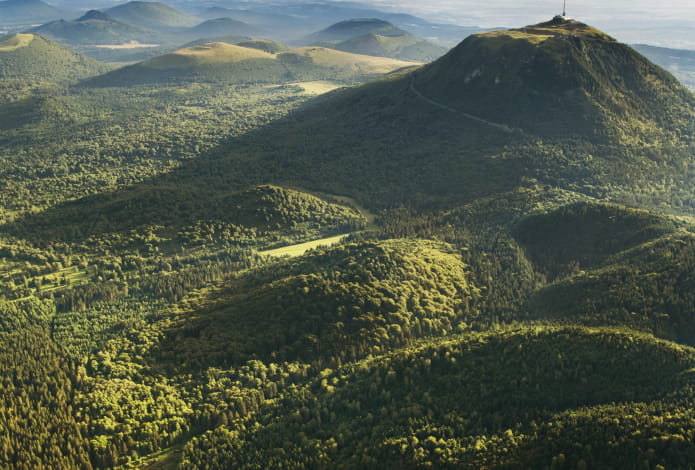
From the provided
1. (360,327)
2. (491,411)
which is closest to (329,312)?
(360,327)

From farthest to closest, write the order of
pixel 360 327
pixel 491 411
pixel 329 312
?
pixel 329 312 → pixel 360 327 → pixel 491 411

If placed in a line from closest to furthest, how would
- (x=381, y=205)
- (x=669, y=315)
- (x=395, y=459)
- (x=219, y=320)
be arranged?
(x=395, y=459) < (x=669, y=315) < (x=219, y=320) < (x=381, y=205)

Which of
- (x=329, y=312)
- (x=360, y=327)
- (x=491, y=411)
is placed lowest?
(x=360, y=327)

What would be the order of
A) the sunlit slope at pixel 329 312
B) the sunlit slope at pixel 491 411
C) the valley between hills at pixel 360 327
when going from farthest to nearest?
the sunlit slope at pixel 329 312, the valley between hills at pixel 360 327, the sunlit slope at pixel 491 411

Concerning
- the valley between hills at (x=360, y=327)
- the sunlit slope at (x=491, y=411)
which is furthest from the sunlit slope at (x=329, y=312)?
the sunlit slope at (x=491, y=411)

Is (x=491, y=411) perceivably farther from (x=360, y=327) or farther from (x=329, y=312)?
(x=329, y=312)

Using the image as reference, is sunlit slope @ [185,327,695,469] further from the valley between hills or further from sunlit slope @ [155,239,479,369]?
sunlit slope @ [155,239,479,369]

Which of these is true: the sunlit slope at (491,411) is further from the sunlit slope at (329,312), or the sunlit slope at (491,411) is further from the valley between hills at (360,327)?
the sunlit slope at (329,312)

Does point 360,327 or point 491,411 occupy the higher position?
point 491,411

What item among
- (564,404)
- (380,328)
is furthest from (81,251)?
(564,404)

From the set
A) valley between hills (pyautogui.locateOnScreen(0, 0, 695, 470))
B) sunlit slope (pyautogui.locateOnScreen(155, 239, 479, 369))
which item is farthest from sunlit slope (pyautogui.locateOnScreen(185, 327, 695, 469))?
sunlit slope (pyautogui.locateOnScreen(155, 239, 479, 369))

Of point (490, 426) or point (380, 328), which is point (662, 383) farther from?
point (380, 328)
